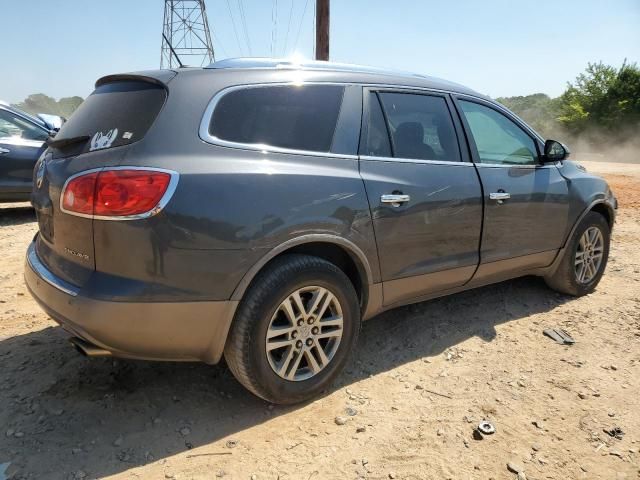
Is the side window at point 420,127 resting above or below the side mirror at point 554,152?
above

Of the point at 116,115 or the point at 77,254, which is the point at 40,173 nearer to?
the point at 116,115

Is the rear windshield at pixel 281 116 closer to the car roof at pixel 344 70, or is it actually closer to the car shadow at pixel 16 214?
the car roof at pixel 344 70

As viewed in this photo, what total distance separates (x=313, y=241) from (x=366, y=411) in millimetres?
989

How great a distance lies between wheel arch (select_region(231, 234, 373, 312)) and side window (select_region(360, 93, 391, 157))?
1.93 ft

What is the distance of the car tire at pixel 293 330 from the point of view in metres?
2.48

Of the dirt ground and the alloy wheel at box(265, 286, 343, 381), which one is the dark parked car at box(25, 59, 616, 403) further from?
the dirt ground

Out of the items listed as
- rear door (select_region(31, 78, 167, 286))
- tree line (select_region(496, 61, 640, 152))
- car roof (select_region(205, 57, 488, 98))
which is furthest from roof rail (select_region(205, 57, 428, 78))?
tree line (select_region(496, 61, 640, 152))

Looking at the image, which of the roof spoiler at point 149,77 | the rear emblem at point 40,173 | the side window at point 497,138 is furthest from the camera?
the side window at point 497,138

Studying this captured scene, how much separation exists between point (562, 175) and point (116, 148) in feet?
11.2

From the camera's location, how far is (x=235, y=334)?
248 centimetres

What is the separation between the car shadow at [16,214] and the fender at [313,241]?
601 centimetres

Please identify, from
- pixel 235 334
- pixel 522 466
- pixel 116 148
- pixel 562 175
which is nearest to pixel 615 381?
pixel 522 466

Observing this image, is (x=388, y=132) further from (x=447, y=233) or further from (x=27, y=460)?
(x=27, y=460)

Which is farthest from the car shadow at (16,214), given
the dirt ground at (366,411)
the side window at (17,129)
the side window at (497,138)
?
the side window at (497,138)
